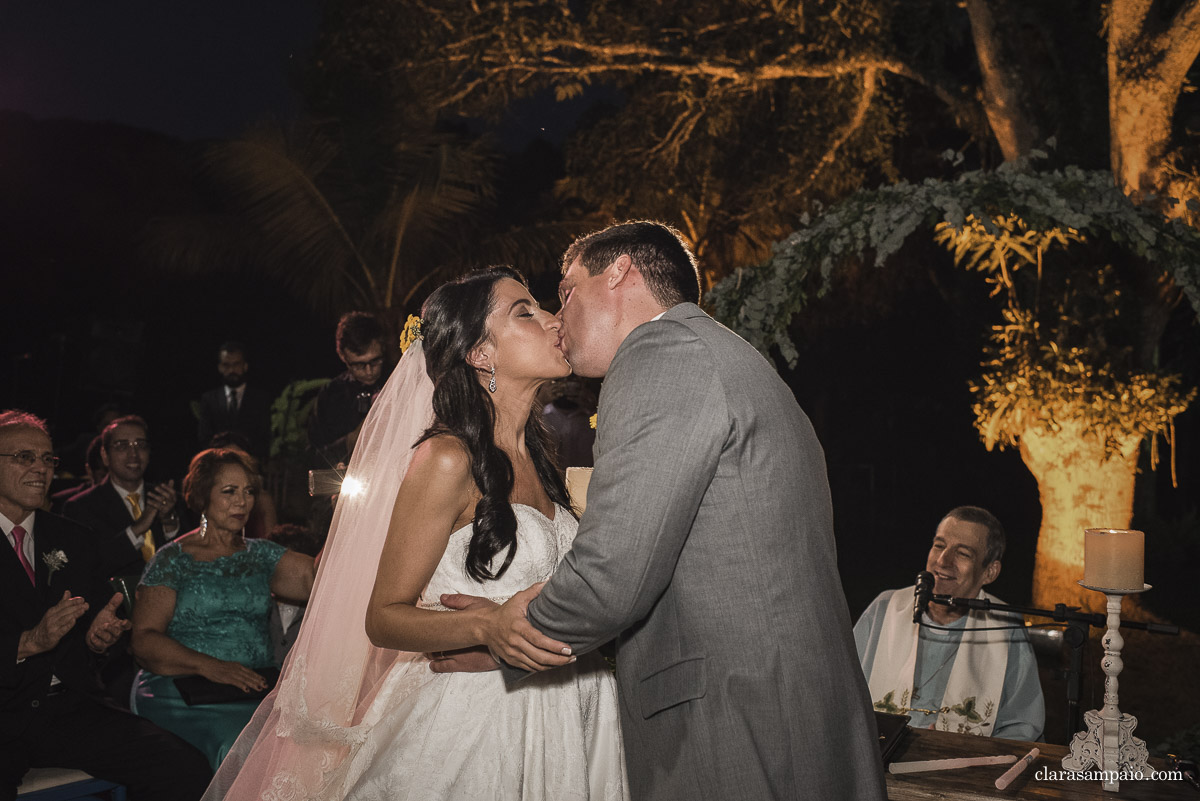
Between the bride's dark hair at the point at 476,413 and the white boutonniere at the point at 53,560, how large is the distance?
2.35 m

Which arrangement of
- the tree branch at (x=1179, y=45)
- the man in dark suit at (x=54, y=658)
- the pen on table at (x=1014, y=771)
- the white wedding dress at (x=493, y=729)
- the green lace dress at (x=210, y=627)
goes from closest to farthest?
the white wedding dress at (x=493, y=729), the pen on table at (x=1014, y=771), the man in dark suit at (x=54, y=658), the green lace dress at (x=210, y=627), the tree branch at (x=1179, y=45)

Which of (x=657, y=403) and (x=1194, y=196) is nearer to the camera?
(x=657, y=403)

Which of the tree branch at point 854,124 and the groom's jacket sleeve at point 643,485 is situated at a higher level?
the tree branch at point 854,124

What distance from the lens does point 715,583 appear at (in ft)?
6.69

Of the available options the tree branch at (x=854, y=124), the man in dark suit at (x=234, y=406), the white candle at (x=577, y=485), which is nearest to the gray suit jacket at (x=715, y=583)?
the white candle at (x=577, y=485)

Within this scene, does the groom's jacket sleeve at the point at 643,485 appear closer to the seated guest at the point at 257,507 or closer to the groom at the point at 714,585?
the groom at the point at 714,585

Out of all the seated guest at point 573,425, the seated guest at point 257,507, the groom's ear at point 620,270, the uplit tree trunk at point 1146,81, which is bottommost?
the seated guest at point 257,507

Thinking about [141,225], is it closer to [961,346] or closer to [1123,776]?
[961,346]

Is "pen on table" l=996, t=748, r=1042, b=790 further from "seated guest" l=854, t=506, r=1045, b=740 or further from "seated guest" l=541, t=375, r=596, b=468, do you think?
"seated guest" l=541, t=375, r=596, b=468

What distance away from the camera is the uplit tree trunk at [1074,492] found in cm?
709

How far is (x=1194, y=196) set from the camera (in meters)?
6.01

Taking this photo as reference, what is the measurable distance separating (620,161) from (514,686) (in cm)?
780

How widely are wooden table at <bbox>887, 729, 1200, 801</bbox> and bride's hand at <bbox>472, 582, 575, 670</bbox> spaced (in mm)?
1275

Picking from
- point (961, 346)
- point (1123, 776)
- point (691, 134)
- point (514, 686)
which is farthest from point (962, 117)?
point (961, 346)
